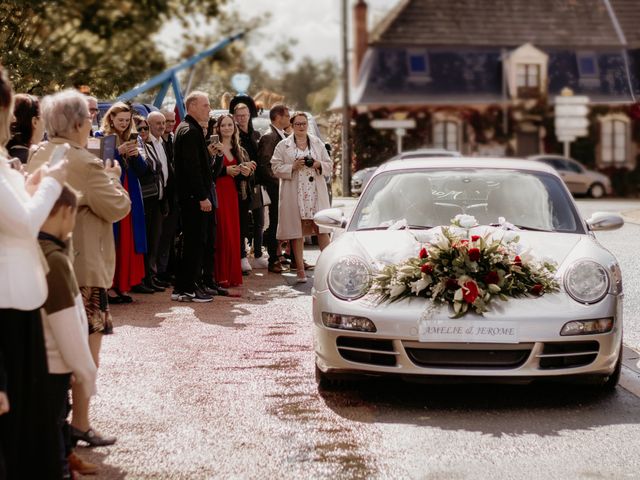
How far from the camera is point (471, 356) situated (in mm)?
6172

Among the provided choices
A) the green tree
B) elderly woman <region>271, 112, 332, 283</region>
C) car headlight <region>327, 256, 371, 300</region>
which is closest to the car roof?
car headlight <region>327, 256, 371, 300</region>

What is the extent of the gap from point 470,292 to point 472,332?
26 cm

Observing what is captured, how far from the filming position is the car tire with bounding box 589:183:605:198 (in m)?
42.5

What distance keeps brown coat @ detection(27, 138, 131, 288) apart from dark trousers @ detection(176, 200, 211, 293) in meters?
4.80

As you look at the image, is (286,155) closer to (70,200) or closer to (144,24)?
(70,200)

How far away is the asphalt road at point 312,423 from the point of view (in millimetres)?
5004

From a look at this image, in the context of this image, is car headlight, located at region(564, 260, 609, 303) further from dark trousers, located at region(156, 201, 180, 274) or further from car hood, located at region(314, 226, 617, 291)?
dark trousers, located at region(156, 201, 180, 274)

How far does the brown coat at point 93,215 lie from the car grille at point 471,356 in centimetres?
181

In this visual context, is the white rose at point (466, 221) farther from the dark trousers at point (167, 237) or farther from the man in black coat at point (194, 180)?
the dark trousers at point (167, 237)

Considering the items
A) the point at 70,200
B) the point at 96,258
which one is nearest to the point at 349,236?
the point at 96,258

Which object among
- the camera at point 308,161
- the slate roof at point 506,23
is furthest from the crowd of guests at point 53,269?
the slate roof at point 506,23

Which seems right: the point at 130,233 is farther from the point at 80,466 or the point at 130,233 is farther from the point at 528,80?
the point at 528,80

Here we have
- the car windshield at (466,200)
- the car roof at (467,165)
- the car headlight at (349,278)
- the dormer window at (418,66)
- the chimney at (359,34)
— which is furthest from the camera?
the chimney at (359,34)

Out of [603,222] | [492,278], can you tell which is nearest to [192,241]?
[603,222]
